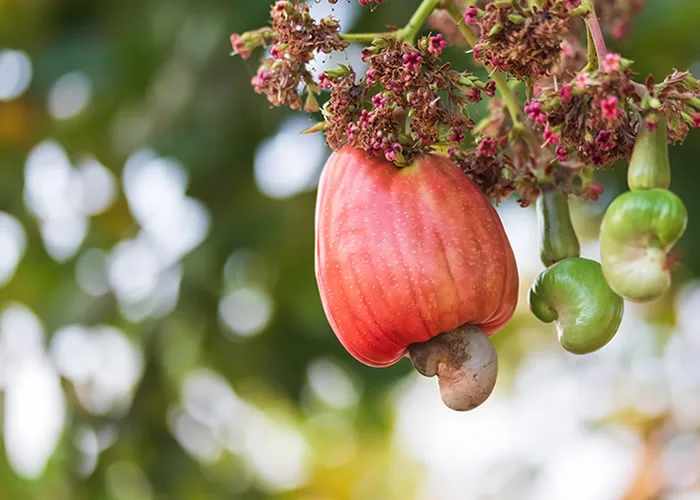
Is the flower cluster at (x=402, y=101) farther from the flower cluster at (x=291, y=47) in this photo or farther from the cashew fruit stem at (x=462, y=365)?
the cashew fruit stem at (x=462, y=365)

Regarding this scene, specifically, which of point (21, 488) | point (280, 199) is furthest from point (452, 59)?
point (21, 488)

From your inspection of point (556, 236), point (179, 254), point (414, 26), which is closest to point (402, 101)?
point (414, 26)

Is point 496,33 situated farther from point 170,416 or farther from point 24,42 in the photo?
point 170,416

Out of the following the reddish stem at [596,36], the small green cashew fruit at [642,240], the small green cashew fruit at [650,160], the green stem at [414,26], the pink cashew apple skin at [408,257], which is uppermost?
the reddish stem at [596,36]

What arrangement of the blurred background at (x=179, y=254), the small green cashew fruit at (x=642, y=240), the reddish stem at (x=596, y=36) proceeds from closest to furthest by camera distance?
1. the small green cashew fruit at (x=642, y=240)
2. the reddish stem at (x=596, y=36)
3. the blurred background at (x=179, y=254)

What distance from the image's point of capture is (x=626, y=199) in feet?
2.63

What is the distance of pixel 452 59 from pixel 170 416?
2019 millimetres

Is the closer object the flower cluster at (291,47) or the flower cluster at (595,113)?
the flower cluster at (595,113)

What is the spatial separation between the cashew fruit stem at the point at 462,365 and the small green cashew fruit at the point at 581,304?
7 cm

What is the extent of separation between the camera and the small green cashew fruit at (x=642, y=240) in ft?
2.56

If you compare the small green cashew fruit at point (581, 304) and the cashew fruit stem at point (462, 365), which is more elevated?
the small green cashew fruit at point (581, 304)

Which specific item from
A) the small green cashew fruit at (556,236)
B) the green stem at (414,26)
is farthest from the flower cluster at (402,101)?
the small green cashew fruit at (556,236)

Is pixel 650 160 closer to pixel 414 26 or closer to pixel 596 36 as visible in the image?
pixel 596 36

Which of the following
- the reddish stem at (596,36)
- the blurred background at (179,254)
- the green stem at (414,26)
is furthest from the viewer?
the blurred background at (179,254)
